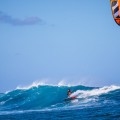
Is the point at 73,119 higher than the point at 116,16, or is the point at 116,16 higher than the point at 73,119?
the point at 116,16

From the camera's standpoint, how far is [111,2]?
20.6 ft

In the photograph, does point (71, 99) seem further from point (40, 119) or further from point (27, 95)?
point (27, 95)

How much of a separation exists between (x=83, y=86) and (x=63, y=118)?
24.5 meters

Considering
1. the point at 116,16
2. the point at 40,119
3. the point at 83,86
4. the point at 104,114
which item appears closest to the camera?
the point at 116,16

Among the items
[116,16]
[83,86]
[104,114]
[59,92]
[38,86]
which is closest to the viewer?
[116,16]

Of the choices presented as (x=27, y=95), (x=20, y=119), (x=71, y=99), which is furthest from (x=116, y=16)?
(x=27, y=95)

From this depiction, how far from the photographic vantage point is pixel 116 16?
19.9ft

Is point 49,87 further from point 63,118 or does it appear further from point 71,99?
point 63,118

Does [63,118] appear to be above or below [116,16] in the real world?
below

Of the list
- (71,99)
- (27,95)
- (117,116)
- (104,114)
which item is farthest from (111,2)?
(27,95)

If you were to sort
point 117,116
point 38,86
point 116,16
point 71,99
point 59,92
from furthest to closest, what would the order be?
point 38,86 → point 59,92 → point 71,99 → point 117,116 → point 116,16

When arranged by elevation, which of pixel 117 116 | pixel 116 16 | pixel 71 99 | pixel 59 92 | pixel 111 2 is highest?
pixel 59 92

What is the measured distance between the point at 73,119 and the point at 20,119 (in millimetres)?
3825

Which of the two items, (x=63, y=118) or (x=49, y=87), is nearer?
(x=63, y=118)
